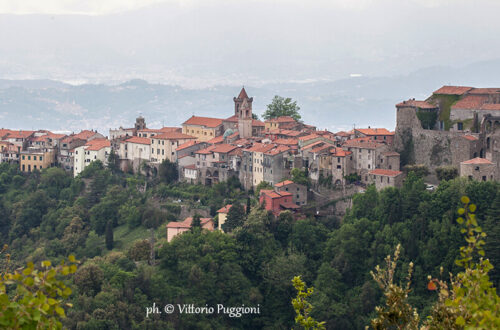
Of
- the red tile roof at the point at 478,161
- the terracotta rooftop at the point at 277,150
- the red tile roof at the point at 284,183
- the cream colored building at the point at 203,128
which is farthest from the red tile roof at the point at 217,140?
the red tile roof at the point at 478,161

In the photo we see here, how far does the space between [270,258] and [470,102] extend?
14.6 meters

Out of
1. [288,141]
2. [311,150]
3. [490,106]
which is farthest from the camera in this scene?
[288,141]

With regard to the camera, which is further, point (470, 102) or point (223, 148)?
point (223, 148)

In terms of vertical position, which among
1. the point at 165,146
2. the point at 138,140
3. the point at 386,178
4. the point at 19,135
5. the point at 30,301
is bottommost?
the point at 30,301

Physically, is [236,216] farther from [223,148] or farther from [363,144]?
[223,148]

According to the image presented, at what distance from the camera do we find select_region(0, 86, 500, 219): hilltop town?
40531 millimetres

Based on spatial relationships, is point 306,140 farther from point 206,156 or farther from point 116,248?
point 116,248

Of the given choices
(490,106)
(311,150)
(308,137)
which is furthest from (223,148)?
(490,106)

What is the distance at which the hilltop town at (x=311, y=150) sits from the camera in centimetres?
4053

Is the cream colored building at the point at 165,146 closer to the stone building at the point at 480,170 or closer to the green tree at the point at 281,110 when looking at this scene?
the green tree at the point at 281,110

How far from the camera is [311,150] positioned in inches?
1802

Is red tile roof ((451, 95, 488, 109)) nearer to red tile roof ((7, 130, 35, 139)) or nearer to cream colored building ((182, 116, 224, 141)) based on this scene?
cream colored building ((182, 116, 224, 141))

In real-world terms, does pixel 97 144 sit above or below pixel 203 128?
below

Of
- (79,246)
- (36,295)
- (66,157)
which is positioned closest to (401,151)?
(79,246)
